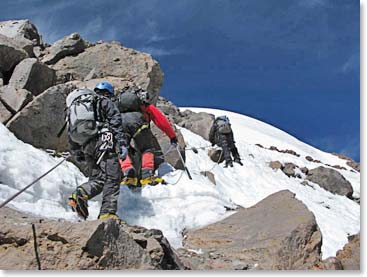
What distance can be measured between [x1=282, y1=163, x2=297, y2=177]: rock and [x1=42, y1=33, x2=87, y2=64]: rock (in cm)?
684

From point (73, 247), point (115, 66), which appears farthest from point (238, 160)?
point (73, 247)

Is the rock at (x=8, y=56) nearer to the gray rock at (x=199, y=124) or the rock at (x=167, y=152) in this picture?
the rock at (x=167, y=152)

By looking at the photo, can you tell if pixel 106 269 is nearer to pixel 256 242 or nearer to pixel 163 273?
pixel 163 273

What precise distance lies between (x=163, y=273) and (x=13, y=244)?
4.13ft

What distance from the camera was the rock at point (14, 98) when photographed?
924 centimetres

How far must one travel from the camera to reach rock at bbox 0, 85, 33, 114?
30.3ft

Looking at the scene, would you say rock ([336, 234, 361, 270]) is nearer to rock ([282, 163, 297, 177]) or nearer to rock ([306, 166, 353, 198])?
rock ([306, 166, 353, 198])

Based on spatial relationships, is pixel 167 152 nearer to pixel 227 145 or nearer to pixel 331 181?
pixel 227 145

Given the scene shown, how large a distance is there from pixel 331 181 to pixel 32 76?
919 centimetres

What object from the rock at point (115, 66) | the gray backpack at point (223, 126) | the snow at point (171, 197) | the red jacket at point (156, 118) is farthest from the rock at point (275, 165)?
the red jacket at point (156, 118)

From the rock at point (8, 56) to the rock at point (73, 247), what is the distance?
7447 millimetres

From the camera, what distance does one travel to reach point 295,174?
54.8ft

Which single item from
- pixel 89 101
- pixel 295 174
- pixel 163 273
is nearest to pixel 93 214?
pixel 89 101

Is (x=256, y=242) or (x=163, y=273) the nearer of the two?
(x=163, y=273)
